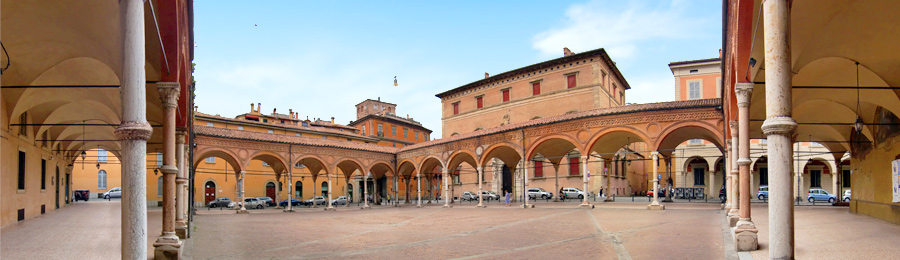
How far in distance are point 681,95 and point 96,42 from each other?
36796 millimetres

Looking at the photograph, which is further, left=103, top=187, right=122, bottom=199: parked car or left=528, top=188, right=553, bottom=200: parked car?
left=103, top=187, right=122, bottom=199: parked car

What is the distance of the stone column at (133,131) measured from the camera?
4.79 metres

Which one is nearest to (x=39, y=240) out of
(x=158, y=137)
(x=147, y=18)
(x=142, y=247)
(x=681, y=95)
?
(x=147, y=18)

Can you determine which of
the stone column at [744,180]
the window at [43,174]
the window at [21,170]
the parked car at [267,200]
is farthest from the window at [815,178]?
the window at [43,174]

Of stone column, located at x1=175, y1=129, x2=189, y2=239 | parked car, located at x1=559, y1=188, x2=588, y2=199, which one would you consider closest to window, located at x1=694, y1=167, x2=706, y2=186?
parked car, located at x1=559, y1=188, x2=588, y2=199

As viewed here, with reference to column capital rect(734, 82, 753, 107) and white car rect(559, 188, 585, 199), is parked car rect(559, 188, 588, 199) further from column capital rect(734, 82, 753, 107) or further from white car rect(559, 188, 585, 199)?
column capital rect(734, 82, 753, 107)

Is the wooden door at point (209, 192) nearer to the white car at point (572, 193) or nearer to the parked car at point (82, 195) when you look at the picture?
the parked car at point (82, 195)

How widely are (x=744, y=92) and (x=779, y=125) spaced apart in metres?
5.12

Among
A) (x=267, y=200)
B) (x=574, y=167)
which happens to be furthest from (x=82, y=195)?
(x=574, y=167)

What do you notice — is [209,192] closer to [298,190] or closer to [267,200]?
[267,200]

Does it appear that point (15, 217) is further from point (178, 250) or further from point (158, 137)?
point (178, 250)

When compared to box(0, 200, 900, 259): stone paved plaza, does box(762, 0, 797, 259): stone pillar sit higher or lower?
higher

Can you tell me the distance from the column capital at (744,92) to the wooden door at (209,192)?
127 ft

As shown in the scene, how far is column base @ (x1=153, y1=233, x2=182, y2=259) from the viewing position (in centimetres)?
838
